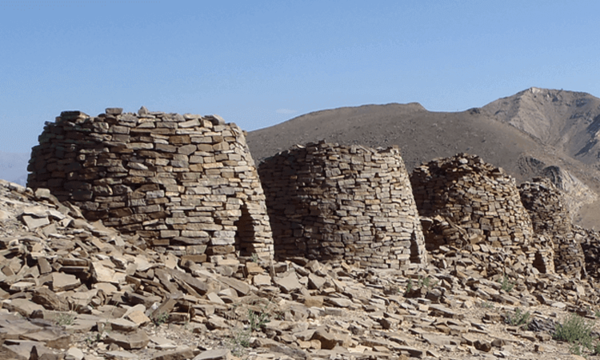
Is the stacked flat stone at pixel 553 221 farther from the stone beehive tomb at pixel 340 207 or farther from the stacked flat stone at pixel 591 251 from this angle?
the stone beehive tomb at pixel 340 207

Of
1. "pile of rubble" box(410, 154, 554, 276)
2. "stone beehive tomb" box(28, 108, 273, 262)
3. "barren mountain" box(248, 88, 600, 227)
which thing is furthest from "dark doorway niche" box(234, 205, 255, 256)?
"barren mountain" box(248, 88, 600, 227)

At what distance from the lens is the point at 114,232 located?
796cm

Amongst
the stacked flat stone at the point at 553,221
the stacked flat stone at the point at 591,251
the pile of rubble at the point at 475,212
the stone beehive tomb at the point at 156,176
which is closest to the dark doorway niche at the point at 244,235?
the stone beehive tomb at the point at 156,176

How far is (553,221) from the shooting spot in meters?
19.1

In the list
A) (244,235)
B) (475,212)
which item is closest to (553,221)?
(475,212)

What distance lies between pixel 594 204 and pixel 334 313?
1973 inches

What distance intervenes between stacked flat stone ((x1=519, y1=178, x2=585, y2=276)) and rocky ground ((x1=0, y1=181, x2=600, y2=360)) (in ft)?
30.3

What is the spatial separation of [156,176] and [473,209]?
7.77 metres

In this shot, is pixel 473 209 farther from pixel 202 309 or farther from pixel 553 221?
pixel 202 309

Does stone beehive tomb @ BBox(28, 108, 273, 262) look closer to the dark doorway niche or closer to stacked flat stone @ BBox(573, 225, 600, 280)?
the dark doorway niche

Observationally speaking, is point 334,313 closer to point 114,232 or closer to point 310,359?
point 310,359

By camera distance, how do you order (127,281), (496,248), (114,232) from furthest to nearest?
(496,248) → (114,232) → (127,281)

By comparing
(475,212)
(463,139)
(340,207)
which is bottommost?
(475,212)

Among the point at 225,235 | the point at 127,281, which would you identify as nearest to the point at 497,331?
the point at 225,235
